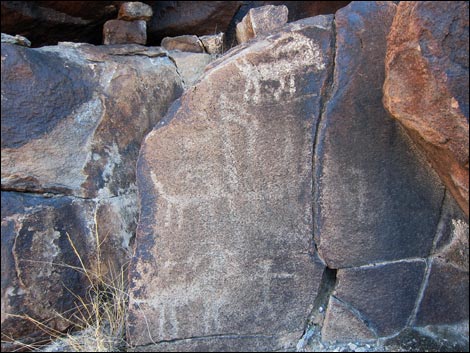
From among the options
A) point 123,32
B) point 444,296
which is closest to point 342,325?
point 444,296

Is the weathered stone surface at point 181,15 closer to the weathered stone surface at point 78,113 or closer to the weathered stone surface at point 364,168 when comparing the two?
the weathered stone surface at point 78,113

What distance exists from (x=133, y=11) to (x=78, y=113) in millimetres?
1094

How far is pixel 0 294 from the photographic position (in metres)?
2.10

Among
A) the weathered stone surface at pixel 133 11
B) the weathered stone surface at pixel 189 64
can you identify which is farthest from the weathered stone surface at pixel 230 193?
the weathered stone surface at pixel 133 11

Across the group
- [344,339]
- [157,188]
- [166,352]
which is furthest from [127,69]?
[344,339]

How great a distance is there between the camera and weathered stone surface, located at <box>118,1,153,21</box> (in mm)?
3180

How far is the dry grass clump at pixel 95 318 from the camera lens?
85.4 inches

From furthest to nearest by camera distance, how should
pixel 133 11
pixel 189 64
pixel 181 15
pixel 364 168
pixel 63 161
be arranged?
pixel 181 15, pixel 133 11, pixel 189 64, pixel 63 161, pixel 364 168

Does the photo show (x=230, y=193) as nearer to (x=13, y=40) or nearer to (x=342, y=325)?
(x=342, y=325)

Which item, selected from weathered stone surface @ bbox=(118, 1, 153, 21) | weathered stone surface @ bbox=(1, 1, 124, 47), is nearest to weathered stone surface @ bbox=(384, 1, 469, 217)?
weathered stone surface @ bbox=(118, 1, 153, 21)

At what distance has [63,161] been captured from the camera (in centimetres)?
232

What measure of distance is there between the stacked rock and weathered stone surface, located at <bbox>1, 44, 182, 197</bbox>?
1.30ft

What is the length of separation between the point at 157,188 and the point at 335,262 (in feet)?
2.65

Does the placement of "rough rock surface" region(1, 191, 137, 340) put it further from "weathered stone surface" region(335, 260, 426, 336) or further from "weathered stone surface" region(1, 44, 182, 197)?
"weathered stone surface" region(335, 260, 426, 336)
